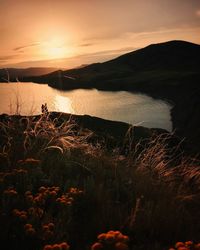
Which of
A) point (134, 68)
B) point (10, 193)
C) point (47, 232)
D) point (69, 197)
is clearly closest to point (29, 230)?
point (47, 232)

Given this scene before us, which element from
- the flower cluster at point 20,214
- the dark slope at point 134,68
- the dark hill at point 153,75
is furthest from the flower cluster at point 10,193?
the dark slope at point 134,68

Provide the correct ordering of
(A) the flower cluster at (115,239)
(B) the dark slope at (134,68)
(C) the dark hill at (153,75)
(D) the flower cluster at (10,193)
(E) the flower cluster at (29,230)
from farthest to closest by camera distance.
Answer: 1. (B) the dark slope at (134,68)
2. (C) the dark hill at (153,75)
3. (D) the flower cluster at (10,193)
4. (E) the flower cluster at (29,230)
5. (A) the flower cluster at (115,239)

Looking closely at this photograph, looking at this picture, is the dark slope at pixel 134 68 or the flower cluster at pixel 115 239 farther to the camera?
the dark slope at pixel 134 68

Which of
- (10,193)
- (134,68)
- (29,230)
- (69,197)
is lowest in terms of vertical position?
(69,197)

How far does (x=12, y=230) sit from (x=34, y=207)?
1.26 ft

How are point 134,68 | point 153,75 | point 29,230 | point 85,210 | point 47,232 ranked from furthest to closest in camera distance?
point 134,68, point 153,75, point 85,210, point 47,232, point 29,230

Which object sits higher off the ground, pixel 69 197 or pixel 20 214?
pixel 20 214

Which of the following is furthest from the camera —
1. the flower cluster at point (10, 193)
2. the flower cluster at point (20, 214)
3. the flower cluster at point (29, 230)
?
the flower cluster at point (10, 193)

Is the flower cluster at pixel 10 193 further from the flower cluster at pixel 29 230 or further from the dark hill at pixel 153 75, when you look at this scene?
the dark hill at pixel 153 75

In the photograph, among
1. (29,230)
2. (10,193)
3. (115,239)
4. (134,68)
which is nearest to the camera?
(115,239)

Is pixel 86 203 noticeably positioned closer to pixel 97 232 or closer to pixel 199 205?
pixel 97 232

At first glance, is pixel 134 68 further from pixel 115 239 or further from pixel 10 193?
pixel 115 239

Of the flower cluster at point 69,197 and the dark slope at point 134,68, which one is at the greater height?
the dark slope at point 134,68

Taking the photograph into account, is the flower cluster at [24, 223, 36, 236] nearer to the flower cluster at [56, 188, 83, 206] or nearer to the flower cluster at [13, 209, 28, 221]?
the flower cluster at [13, 209, 28, 221]
